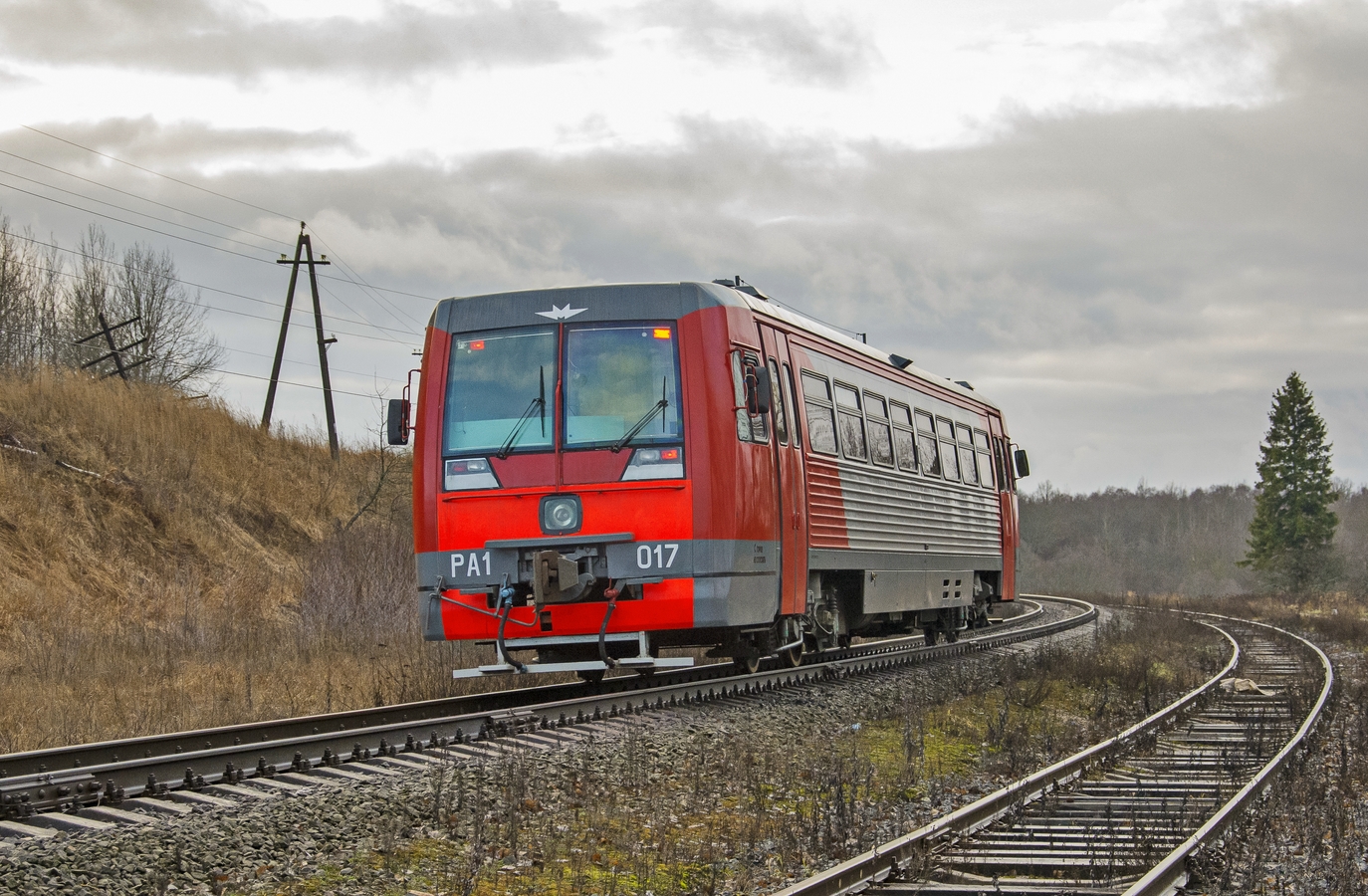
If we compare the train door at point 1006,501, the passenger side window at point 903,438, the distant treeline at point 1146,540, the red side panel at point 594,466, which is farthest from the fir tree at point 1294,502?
the red side panel at point 594,466

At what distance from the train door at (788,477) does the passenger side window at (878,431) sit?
2.30m

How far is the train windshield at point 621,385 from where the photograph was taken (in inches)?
431

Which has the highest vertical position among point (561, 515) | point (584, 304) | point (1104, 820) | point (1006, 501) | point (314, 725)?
point (584, 304)

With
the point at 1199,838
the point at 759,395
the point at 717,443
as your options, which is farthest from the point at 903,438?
the point at 1199,838

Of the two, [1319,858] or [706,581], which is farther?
[706,581]

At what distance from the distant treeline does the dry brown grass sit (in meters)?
66.1

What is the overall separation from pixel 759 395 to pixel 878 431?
4.05 metres

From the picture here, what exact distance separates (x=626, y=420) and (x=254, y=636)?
7145mm

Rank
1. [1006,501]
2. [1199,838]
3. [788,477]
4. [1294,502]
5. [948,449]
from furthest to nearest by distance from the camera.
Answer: [1294,502], [1006,501], [948,449], [788,477], [1199,838]

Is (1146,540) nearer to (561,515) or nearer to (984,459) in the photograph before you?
(984,459)

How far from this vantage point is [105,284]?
43.9 metres

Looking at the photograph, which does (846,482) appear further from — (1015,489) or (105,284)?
(105,284)

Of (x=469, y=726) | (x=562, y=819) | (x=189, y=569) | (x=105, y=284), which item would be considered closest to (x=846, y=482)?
(x=469, y=726)

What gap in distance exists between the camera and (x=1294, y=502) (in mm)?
62031
